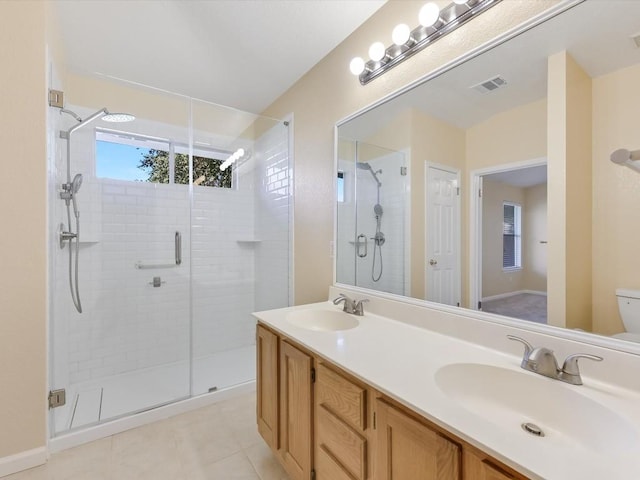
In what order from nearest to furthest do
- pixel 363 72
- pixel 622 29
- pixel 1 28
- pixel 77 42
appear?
pixel 622 29, pixel 1 28, pixel 363 72, pixel 77 42

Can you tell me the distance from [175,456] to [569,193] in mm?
2313

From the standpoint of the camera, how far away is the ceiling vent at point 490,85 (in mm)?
1220

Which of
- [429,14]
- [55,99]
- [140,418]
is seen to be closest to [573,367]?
[429,14]

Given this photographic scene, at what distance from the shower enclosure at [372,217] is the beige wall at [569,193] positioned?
2.21ft

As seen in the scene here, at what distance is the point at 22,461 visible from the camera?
1.59 metres

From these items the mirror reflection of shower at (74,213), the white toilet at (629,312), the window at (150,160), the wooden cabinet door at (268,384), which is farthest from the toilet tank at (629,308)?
the window at (150,160)

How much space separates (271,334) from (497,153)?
1367 mm

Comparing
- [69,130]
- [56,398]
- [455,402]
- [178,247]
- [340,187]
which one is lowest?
[56,398]

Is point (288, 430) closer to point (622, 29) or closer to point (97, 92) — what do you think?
point (622, 29)

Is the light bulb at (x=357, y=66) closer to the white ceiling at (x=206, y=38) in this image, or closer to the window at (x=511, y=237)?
the white ceiling at (x=206, y=38)

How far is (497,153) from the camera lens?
124cm

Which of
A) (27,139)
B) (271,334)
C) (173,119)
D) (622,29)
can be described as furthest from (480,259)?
(173,119)

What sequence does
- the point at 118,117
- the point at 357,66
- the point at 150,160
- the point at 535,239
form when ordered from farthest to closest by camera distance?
1. the point at 150,160
2. the point at 118,117
3. the point at 357,66
4. the point at 535,239

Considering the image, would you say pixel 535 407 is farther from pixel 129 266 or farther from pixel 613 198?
pixel 129 266
